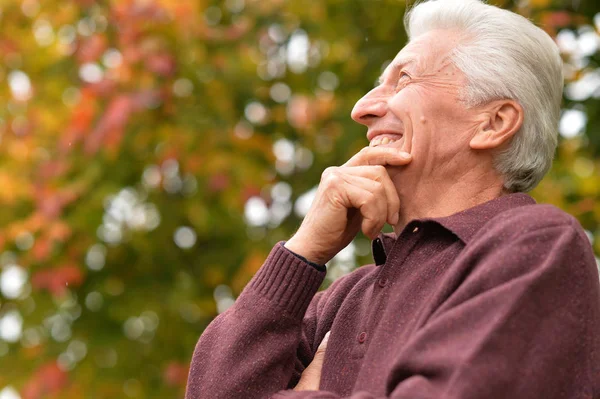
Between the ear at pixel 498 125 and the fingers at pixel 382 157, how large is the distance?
190 millimetres

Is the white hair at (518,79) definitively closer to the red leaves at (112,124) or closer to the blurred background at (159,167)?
the blurred background at (159,167)

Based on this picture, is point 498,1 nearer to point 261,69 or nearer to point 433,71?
point 261,69

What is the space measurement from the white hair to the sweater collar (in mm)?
139

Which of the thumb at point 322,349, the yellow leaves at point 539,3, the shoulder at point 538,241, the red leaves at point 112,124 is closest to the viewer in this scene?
the shoulder at point 538,241

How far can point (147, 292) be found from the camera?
530cm

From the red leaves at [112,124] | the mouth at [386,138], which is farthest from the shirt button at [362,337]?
the red leaves at [112,124]

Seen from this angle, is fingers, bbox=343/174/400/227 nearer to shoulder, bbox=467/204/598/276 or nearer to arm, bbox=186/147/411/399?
arm, bbox=186/147/411/399

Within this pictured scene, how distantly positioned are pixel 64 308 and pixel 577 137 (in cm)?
313

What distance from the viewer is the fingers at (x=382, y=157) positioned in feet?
7.98

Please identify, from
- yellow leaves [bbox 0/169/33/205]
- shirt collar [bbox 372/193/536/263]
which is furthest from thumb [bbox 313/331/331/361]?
yellow leaves [bbox 0/169/33/205]

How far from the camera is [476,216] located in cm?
226

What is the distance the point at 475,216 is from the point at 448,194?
0.72 ft

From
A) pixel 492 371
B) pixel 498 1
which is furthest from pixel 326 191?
pixel 498 1

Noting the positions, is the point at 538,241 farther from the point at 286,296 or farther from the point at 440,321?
the point at 286,296
